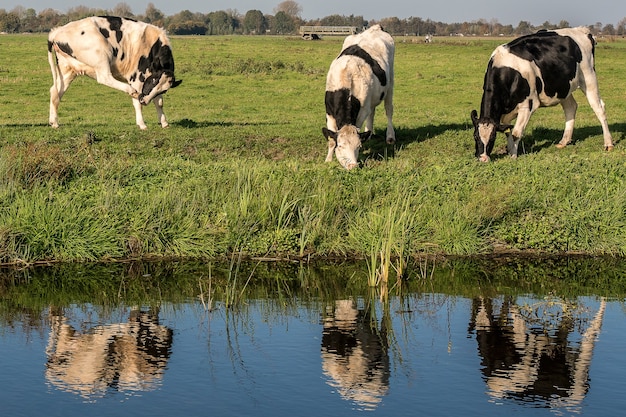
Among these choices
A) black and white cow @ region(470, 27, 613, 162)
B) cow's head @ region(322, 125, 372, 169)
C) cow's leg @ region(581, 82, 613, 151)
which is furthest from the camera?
cow's leg @ region(581, 82, 613, 151)

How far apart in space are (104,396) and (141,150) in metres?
10.8

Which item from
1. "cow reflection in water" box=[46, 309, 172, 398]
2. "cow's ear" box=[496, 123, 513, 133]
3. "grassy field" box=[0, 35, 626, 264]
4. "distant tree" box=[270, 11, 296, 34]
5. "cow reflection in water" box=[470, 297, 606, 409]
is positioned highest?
"distant tree" box=[270, 11, 296, 34]

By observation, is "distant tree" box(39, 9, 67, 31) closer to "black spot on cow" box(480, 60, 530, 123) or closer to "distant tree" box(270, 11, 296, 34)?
"distant tree" box(270, 11, 296, 34)

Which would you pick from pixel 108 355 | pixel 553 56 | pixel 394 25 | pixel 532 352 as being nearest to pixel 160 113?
pixel 553 56

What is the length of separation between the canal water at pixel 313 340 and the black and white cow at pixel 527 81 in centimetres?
545

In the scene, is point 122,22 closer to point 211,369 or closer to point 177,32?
point 211,369

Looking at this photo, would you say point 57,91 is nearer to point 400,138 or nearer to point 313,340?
point 400,138

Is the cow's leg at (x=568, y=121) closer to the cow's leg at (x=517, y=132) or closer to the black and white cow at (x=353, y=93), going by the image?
the cow's leg at (x=517, y=132)

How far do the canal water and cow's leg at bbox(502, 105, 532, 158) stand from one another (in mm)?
5432

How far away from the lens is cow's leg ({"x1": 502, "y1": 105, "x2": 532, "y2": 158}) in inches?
707

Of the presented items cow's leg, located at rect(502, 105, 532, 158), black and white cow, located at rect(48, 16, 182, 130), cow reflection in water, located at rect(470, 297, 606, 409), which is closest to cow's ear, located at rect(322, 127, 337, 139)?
cow's leg, located at rect(502, 105, 532, 158)

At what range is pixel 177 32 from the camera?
4469 inches

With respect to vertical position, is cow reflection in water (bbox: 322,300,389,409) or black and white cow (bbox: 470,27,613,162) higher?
black and white cow (bbox: 470,27,613,162)

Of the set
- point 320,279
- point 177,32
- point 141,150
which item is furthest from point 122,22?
point 177,32
